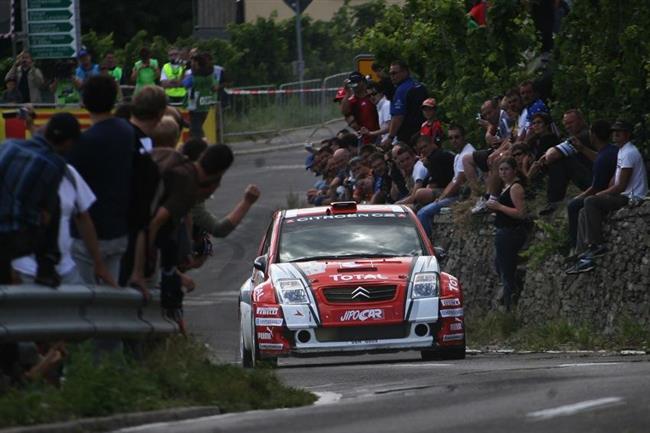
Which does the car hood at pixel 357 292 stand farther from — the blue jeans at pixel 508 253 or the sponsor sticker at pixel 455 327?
the blue jeans at pixel 508 253

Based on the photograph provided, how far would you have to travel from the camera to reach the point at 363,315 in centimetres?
1958

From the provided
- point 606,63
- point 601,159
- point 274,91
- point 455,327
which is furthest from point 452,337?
point 274,91

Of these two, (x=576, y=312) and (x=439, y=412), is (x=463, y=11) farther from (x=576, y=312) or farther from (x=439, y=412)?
(x=439, y=412)

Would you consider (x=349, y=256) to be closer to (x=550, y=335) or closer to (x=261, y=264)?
(x=261, y=264)

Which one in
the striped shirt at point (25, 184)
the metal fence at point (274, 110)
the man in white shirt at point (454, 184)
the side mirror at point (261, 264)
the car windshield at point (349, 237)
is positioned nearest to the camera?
the striped shirt at point (25, 184)

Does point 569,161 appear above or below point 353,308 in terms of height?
above

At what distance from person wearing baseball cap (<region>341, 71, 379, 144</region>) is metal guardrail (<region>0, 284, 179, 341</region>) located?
1725cm

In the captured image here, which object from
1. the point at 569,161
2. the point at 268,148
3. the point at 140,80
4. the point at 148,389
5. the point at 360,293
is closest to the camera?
the point at 148,389

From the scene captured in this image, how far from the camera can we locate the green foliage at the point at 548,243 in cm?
2334

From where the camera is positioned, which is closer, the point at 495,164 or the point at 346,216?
the point at 346,216

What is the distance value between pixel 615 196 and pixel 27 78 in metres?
15.7

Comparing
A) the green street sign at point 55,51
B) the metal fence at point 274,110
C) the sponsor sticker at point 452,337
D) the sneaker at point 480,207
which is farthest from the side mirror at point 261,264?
the metal fence at point 274,110

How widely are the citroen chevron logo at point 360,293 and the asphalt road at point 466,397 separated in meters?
1.04

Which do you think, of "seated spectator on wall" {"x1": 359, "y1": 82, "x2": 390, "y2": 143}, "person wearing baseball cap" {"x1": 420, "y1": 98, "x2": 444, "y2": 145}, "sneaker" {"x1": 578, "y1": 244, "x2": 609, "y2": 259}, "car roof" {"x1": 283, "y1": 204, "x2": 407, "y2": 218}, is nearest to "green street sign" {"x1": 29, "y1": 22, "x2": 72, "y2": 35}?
"seated spectator on wall" {"x1": 359, "y1": 82, "x2": 390, "y2": 143}
